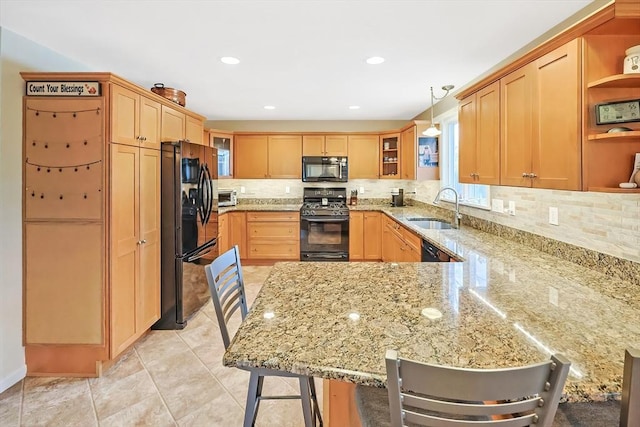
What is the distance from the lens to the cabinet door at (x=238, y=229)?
530 cm

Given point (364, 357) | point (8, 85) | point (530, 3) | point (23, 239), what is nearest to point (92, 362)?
point (23, 239)

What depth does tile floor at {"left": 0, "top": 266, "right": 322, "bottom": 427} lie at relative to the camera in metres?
1.98

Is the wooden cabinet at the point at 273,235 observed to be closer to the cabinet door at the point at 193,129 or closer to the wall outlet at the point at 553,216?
the cabinet door at the point at 193,129

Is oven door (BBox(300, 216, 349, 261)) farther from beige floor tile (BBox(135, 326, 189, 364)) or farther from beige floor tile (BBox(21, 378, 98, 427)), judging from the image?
beige floor tile (BBox(21, 378, 98, 427))

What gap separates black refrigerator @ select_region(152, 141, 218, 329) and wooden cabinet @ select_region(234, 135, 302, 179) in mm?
2165

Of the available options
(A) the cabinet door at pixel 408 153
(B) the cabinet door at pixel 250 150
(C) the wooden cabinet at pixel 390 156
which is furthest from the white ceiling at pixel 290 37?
(B) the cabinet door at pixel 250 150

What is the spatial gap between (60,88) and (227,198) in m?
3.31

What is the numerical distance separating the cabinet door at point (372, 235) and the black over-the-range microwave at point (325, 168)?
2.51ft

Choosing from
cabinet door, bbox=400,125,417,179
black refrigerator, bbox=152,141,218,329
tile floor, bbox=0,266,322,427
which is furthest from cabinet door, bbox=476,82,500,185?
black refrigerator, bbox=152,141,218,329

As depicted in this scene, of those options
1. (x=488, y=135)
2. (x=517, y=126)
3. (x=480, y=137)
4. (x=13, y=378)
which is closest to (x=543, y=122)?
(x=517, y=126)

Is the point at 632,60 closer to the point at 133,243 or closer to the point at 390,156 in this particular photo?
the point at 133,243

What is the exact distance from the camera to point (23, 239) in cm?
235

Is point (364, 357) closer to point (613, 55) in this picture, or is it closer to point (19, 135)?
point (613, 55)

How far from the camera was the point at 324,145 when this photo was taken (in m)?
5.64
